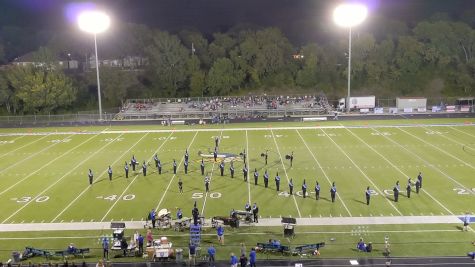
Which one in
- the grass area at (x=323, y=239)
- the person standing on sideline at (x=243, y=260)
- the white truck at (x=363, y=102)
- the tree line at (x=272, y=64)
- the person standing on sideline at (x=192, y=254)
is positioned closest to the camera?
the person standing on sideline at (x=243, y=260)

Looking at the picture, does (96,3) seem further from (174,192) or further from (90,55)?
(174,192)

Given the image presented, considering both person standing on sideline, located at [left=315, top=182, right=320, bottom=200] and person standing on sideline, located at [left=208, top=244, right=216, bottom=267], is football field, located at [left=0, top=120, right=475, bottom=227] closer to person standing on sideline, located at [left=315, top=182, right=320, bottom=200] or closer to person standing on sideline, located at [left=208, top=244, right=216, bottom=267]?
person standing on sideline, located at [left=315, top=182, right=320, bottom=200]

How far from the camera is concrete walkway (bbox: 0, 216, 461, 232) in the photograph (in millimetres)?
17938

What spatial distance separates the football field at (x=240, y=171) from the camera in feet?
65.6

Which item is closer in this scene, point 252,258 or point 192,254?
point 252,258

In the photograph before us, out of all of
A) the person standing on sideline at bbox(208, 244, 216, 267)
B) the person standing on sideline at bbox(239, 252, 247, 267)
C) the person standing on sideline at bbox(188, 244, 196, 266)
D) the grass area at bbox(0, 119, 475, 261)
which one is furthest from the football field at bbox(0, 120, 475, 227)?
the person standing on sideline at bbox(239, 252, 247, 267)

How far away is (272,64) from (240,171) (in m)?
36.3

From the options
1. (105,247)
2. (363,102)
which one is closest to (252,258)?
(105,247)

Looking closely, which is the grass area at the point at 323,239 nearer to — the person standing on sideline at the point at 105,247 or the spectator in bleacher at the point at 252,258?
the person standing on sideline at the point at 105,247

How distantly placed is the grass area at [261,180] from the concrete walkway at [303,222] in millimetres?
475

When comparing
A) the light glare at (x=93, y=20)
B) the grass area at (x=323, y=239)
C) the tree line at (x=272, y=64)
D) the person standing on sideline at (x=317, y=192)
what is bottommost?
the grass area at (x=323, y=239)

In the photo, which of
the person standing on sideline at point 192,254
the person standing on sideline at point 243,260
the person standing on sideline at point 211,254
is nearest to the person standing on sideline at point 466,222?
the person standing on sideline at point 243,260

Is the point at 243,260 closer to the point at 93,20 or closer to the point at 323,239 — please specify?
the point at 323,239

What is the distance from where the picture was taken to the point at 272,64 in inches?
2375
